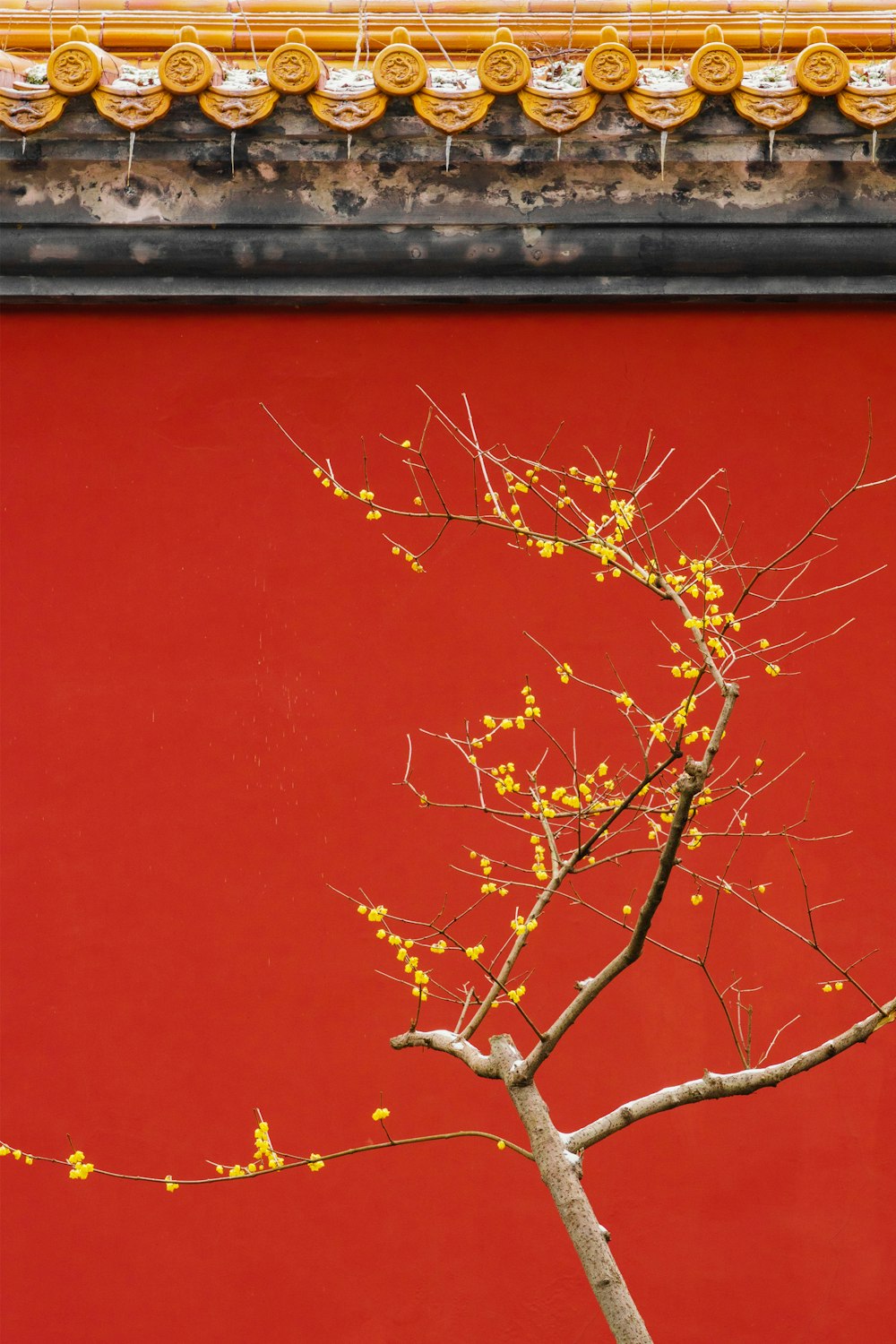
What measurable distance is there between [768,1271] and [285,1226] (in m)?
0.93

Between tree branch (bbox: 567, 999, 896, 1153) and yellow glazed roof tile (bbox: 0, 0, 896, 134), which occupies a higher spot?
yellow glazed roof tile (bbox: 0, 0, 896, 134)

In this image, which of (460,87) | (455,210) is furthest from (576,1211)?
(460,87)

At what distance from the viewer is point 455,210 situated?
2832 mm

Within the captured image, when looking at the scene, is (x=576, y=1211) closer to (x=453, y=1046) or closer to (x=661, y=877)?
(x=453, y=1046)

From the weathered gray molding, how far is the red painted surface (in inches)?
4.4

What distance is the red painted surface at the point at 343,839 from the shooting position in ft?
8.96

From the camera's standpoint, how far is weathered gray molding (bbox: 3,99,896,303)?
2771 mm

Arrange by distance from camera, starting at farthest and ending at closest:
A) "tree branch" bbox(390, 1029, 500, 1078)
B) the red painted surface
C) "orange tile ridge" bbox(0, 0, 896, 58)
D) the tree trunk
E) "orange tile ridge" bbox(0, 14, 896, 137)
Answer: "orange tile ridge" bbox(0, 0, 896, 58)
the red painted surface
"orange tile ridge" bbox(0, 14, 896, 137)
"tree branch" bbox(390, 1029, 500, 1078)
the tree trunk

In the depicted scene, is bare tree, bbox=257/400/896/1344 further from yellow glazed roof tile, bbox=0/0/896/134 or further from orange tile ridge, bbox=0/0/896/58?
orange tile ridge, bbox=0/0/896/58

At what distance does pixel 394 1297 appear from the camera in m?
2.72

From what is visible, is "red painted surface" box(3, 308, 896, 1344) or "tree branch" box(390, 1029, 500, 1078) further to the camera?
"red painted surface" box(3, 308, 896, 1344)

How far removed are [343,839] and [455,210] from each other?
1.28m

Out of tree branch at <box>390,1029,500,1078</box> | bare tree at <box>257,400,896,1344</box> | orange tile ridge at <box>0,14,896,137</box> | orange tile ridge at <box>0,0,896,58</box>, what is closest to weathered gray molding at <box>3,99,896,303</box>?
orange tile ridge at <box>0,14,896,137</box>

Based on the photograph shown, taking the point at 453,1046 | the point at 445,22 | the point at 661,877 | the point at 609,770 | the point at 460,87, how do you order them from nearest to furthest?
the point at 661,877 < the point at 453,1046 < the point at 460,87 < the point at 609,770 < the point at 445,22
